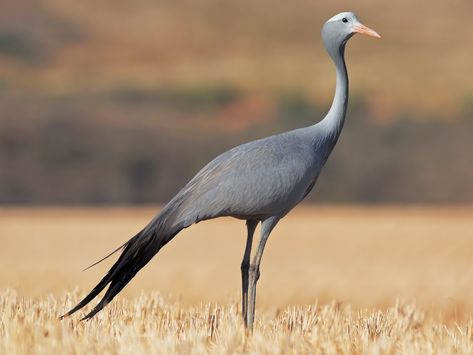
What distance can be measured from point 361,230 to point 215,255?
11.5ft

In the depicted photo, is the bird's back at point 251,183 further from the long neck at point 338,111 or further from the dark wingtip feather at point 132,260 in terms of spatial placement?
the long neck at point 338,111

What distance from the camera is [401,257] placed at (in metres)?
16.5

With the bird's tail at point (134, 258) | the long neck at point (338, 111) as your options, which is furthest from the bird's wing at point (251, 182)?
the long neck at point (338, 111)

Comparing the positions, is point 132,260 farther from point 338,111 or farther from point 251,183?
point 338,111

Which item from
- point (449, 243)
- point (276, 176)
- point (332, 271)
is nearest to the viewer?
point (276, 176)

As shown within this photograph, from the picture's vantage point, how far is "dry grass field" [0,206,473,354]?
7371 millimetres

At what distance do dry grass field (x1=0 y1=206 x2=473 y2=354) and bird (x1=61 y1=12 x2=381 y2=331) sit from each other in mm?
326

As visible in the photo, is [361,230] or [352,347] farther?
[361,230]

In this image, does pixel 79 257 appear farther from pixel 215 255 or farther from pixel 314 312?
pixel 314 312

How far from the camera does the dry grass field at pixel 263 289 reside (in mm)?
7371

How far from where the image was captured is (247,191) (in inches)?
321

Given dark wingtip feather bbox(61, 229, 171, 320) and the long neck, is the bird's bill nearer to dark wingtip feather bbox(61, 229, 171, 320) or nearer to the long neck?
the long neck

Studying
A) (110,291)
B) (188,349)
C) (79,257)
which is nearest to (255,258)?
(110,291)

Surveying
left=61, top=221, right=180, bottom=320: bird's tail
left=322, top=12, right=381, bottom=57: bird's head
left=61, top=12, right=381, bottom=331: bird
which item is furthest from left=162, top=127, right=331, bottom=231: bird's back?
left=322, top=12, right=381, bottom=57: bird's head
